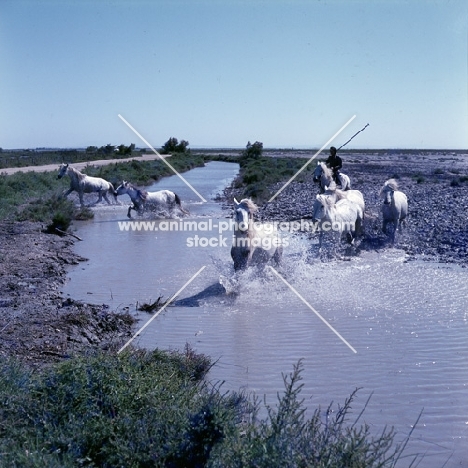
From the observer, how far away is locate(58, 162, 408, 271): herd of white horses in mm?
10773

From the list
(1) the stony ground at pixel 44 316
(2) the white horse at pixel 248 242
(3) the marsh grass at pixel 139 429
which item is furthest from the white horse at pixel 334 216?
(3) the marsh grass at pixel 139 429

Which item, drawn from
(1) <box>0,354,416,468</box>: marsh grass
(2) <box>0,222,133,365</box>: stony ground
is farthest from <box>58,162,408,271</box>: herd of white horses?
(1) <box>0,354,416,468</box>: marsh grass

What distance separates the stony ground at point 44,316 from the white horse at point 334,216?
502 centimetres

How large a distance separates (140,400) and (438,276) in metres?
8.36

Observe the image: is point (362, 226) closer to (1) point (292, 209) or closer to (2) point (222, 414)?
(1) point (292, 209)

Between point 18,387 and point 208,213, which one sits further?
point 208,213

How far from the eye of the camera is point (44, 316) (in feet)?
28.2

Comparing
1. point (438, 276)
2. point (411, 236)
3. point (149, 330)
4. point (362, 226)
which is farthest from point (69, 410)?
point (411, 236)

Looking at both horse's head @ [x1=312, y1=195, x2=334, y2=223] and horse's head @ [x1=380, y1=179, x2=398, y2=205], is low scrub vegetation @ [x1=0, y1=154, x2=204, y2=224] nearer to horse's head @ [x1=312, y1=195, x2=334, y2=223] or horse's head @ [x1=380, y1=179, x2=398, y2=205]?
horse's head @ [x1=312, y1=195, x2=334, y2=223]

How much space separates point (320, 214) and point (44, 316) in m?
6.37

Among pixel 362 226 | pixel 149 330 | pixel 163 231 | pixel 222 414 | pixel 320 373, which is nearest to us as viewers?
pixel 222 414

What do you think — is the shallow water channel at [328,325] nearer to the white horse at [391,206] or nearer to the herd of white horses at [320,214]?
the herd of white horses at [320,214]

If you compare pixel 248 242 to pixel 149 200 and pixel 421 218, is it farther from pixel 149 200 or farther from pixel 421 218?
pixel 149 200

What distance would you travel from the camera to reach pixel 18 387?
4.89m
